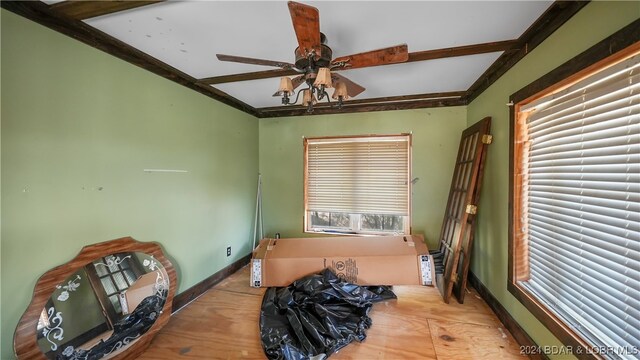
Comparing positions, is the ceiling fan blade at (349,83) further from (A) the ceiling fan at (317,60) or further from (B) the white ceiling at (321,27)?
(B) the white ceiling at (321,27)

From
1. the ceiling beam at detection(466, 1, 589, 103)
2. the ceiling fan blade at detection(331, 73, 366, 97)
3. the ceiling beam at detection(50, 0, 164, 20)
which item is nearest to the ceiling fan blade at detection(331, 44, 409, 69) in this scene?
the ceiling fan blade at detection(331, 73, 366, 97)

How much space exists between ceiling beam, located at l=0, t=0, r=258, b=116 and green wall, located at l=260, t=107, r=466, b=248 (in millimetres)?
1310

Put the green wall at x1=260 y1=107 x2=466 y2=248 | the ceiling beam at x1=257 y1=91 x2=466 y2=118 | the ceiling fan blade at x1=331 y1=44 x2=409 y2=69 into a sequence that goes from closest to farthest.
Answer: the ceiling fan blade at x1=331 y1=44 x2=409 y2=69, the ceiling beam at x1=257 y1=91 x2=466 y2=118, the green wall at x1=260 y1=107 x2=466 y2=248

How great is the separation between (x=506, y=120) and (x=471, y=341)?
177 centimetres

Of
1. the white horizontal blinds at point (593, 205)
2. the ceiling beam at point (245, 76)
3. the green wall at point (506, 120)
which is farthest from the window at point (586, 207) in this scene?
the ceiling beam at point (245, 76)

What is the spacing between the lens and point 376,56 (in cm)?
137

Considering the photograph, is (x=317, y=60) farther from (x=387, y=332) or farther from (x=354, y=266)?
(x=387, y=332)

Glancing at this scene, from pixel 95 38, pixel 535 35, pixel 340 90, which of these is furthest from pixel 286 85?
pixel 535 35

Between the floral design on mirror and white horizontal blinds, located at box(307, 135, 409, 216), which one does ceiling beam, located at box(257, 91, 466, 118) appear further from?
the floral design on mirror

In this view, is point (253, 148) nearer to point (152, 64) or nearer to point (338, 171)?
point (338, 171)

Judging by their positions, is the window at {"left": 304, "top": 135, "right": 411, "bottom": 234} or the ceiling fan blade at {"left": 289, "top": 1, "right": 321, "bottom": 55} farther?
the window at {"left": 304, "top": 135, "right": 411, "bottom": 234}

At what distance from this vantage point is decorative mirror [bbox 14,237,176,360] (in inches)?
50.9

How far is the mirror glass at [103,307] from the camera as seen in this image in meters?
1.35

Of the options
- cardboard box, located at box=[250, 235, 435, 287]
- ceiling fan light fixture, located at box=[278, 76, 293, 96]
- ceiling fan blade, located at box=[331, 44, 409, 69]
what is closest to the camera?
ceiling fan blade, located at box=[331, 44, 409, 69]
